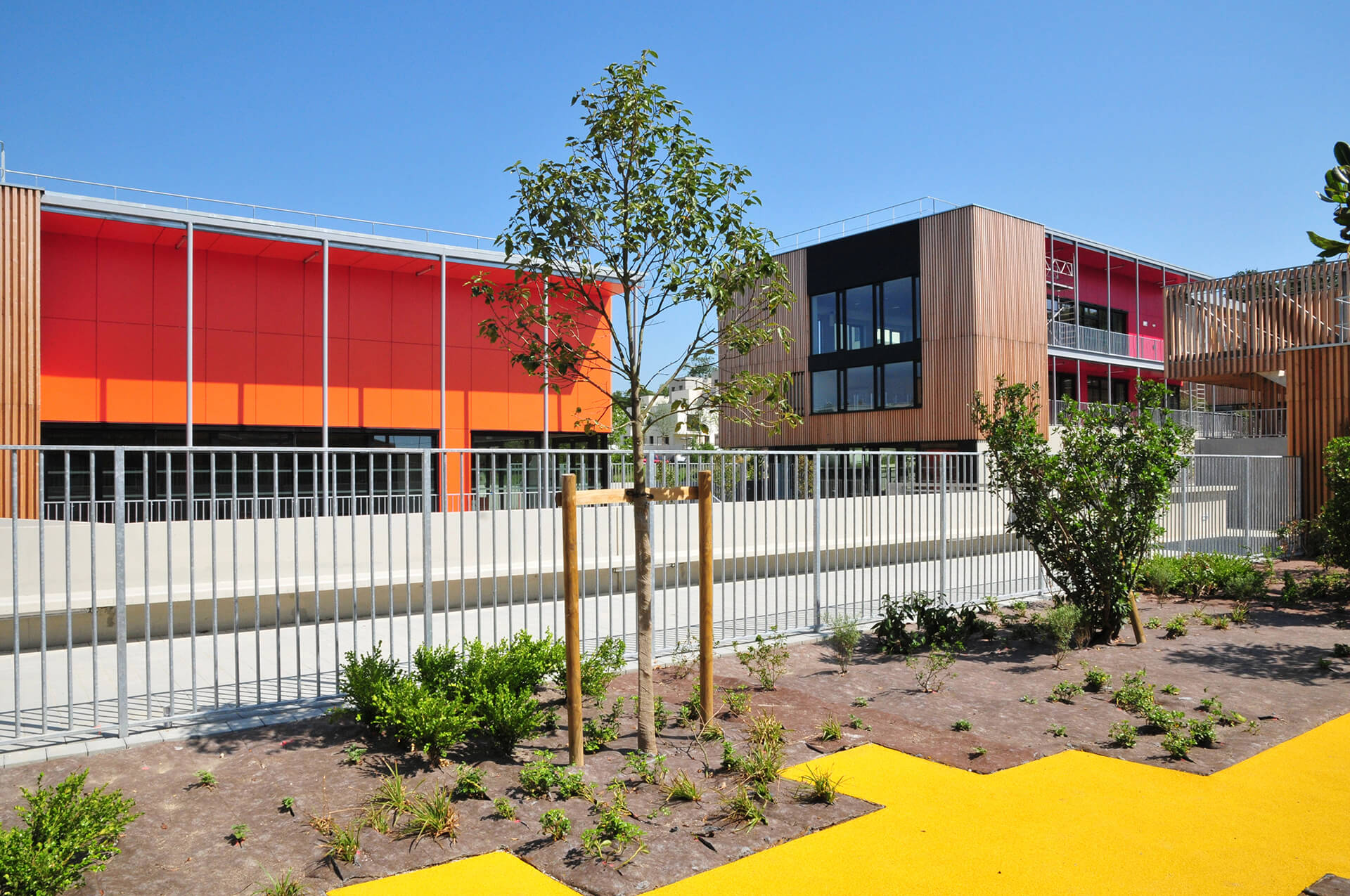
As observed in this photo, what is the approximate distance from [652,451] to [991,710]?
3.67m

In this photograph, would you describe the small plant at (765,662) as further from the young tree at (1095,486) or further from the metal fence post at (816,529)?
the young tree at (1095,486)

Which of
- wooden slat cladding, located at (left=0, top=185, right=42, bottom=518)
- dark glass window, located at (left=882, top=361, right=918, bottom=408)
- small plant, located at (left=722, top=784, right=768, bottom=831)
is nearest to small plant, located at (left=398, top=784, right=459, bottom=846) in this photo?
small plant, located at (left=722, top=784, right=768, bottom=831)

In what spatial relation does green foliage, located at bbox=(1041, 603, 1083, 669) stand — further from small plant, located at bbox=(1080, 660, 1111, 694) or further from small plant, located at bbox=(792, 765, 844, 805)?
small plant, located at bbox=(792, 765, 844, 805)

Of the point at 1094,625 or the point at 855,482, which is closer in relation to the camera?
the point at 1094,625

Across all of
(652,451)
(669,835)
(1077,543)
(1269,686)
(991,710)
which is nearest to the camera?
(669,835)

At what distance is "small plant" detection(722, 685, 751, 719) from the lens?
6.58 m

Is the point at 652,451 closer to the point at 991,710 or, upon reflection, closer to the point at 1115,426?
the point at 991,710

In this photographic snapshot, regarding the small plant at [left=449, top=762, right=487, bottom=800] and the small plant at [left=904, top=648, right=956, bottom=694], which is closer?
the small plant at [left=449, top=762, right=487, bottom=800]

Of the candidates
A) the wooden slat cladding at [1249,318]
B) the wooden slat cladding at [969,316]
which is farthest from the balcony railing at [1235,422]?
the wooden slat cladding at [1249,318]

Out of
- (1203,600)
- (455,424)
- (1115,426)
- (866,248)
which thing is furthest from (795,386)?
(1115,426)

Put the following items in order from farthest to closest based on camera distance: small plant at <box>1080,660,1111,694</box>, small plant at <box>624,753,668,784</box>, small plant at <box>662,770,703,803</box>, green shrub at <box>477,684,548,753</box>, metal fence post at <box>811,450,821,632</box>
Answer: metal fence post at <box>811,450,821,632</box>
small plant at <box>1080,660,1111,694</box>
green shrub at <box>477,684,548,753</box>
small plant at <box>624,753,668,784</box>
small plant at <box>662,770,703,803</box>

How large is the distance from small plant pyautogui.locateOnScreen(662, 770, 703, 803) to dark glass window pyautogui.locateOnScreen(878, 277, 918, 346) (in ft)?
92.3

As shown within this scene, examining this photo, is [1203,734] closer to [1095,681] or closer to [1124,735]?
[1124,735]

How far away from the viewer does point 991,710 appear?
270 inches
